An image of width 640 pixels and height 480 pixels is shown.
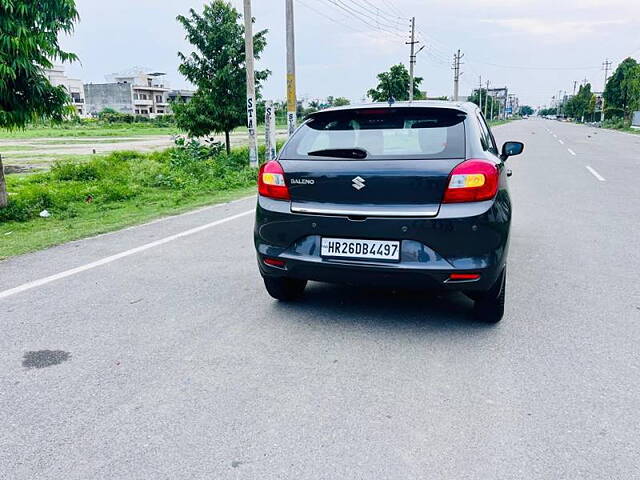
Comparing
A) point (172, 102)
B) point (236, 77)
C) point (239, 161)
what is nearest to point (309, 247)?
point (239, 161)

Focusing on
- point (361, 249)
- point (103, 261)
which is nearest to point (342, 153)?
point (361, 249)

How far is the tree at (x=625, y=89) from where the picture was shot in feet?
203

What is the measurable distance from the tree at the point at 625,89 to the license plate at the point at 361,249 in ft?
218

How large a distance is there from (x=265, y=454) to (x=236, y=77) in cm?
1655

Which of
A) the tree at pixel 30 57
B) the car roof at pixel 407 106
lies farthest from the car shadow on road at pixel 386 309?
the tree at pixel 30 57

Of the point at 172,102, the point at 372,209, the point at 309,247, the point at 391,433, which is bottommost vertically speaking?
the point at 391,433

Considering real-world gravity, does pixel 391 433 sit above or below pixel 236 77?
below

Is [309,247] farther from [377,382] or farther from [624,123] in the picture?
[624,123]

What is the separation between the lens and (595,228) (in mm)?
7410

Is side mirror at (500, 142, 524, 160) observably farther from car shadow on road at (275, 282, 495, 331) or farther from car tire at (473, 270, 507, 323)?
car tire at (473, 270, 507, 323)

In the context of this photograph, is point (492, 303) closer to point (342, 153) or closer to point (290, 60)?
point (342, 153)

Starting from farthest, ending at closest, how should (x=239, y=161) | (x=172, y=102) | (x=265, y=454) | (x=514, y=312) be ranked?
1. (x=172, y=102)
2. (x=239, y=161)
3. (x=514, y=312)
4. (x=265, y=454)

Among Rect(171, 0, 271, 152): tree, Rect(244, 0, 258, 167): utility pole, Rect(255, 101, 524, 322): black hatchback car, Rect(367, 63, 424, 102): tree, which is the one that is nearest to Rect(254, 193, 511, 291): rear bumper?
Rect(255, 101, 524, 322): black hatchback car

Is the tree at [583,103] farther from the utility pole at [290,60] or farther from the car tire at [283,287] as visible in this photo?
the car tire at [283,287]
